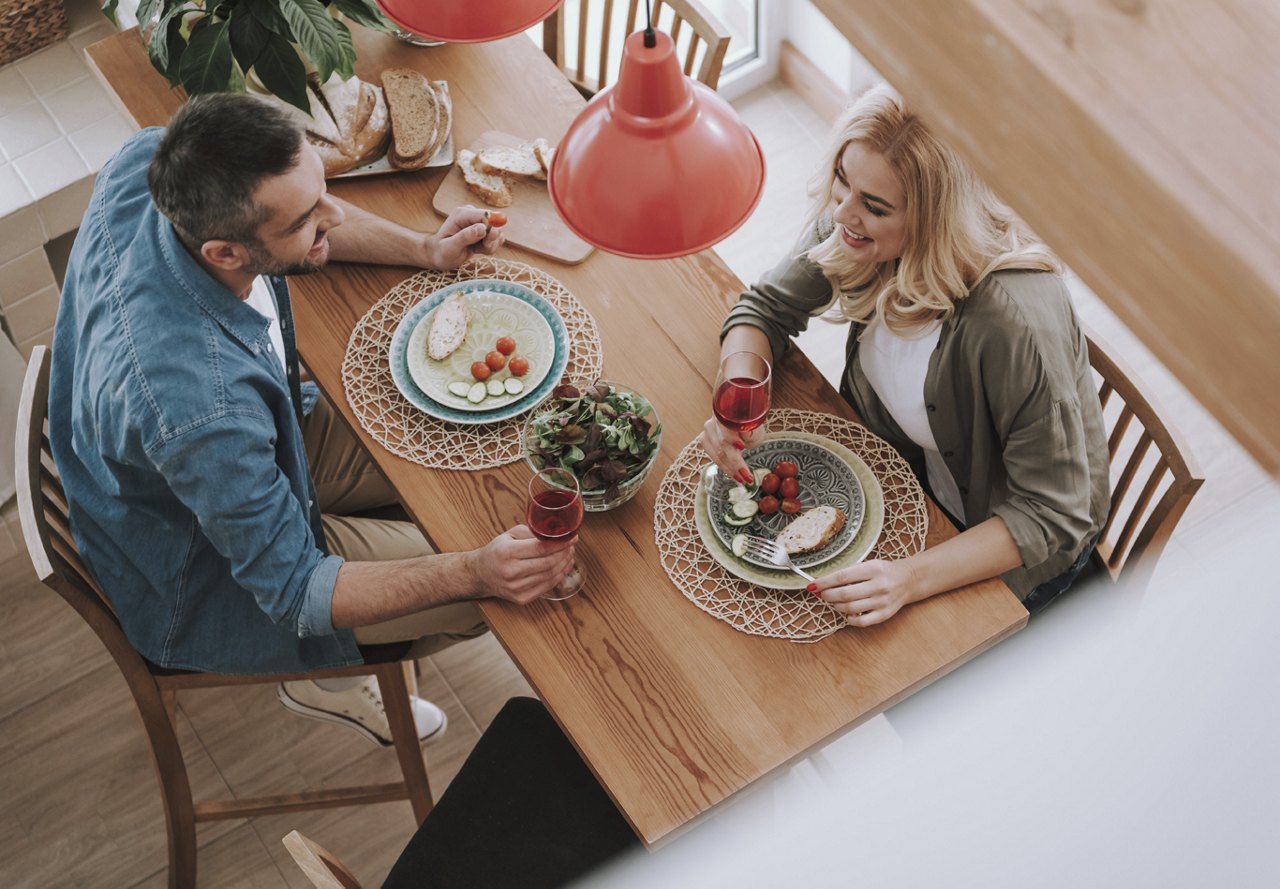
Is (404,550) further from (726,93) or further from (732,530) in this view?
(726,93)

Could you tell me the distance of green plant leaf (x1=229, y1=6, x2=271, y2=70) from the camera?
7.18 feet

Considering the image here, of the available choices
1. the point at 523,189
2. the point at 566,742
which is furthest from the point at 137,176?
the point at 566,742

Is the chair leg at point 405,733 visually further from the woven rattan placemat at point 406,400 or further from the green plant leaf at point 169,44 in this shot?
the green plant leaf at point 169,44

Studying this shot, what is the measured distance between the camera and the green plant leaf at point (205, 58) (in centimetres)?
219

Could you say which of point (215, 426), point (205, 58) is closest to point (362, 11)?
point (205, 58)

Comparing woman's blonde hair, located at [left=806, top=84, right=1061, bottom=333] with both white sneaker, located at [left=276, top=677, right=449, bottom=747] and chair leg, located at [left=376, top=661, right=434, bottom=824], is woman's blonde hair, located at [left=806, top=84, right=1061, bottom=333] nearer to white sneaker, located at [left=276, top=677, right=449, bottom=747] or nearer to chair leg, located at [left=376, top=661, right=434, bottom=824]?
chair leg, located at [left=376, top=661, right=434, bottom=824]

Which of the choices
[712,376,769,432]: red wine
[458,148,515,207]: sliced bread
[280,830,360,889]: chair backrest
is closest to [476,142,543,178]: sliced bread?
[458,148,515,207]: sliced bread

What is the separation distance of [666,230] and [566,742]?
1100mm

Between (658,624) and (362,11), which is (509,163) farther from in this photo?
(658,624)

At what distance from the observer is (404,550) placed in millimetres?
2332

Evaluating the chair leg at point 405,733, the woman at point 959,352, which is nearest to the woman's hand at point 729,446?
the woman at point 959,352

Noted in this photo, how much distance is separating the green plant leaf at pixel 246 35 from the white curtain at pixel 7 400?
120cm

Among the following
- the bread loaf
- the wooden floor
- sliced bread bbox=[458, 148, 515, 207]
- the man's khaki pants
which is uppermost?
the bread loaf

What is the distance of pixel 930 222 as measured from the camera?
1921 millimetres
